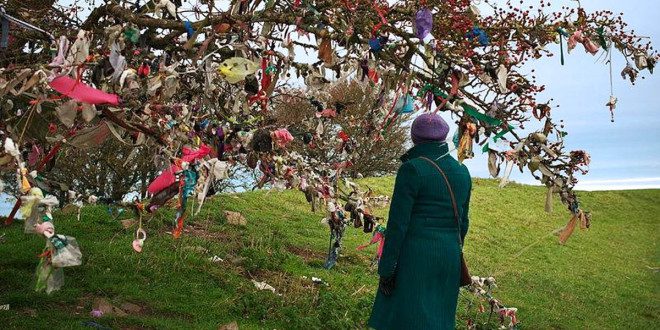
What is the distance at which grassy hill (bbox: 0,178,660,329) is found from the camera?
7.09m

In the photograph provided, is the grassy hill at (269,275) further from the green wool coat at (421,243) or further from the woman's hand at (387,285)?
the woman's hand at (387,285)

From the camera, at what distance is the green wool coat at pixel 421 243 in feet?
15.4

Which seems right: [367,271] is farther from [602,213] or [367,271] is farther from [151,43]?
[602,213]

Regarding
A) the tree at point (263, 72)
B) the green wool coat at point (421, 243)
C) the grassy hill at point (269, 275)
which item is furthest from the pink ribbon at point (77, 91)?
the green wool coat at point (421, 243)

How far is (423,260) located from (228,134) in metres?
1.85

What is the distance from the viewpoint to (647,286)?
55.3ft

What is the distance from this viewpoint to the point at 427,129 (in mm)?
4910

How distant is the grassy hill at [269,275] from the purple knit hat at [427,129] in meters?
1.10

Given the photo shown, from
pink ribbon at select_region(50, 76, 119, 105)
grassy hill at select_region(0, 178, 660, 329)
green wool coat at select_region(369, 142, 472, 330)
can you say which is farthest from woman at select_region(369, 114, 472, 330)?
pink ribbon at select_region(50, 76, 119, 105)

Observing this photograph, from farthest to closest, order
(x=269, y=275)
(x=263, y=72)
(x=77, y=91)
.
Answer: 1. (x=269, y=275)
2. (x=263, y=72)
3. (x=77, y=91)

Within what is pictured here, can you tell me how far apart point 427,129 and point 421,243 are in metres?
0.88

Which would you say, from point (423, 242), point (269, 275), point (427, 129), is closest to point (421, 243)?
point (423, 242)

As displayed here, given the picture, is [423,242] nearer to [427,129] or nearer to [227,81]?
[427,129]

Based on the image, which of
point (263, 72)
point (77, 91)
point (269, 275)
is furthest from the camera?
point (269, 275)
